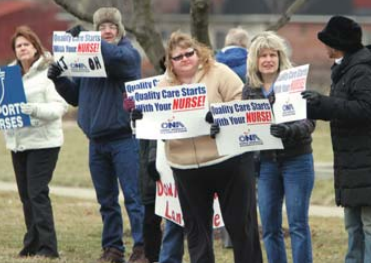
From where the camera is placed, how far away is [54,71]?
976 cm

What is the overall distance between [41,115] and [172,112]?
228 centimetres

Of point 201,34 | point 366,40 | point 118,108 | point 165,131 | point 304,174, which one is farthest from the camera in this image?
point 366,40

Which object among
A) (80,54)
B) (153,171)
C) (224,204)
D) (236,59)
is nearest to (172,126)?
(224,204)

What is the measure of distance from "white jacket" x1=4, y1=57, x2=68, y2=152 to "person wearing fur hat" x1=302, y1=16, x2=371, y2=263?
2.76m

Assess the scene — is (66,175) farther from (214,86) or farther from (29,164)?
(214,86)

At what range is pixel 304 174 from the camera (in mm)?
8828

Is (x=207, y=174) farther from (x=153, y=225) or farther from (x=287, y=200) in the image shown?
(x=153, y=225)

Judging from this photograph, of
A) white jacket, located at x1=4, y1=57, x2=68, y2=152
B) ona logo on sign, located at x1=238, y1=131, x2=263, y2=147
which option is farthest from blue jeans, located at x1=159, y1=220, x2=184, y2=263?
white jacket, located at x1=4, y1=57, x2=68, y2=152

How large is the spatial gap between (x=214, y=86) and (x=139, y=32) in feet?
15.2

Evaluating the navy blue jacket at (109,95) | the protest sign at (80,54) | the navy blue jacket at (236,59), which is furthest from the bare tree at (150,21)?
the navy blue jacket at (109,95)

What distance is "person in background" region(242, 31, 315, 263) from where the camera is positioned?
Result: 8.78 meters

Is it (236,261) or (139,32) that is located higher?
(139,32)

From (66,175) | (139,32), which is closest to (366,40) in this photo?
(66,175)

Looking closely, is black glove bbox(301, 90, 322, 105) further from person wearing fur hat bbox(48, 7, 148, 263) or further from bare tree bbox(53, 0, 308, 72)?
bare tree bbox(53, 0, 308, 72)
